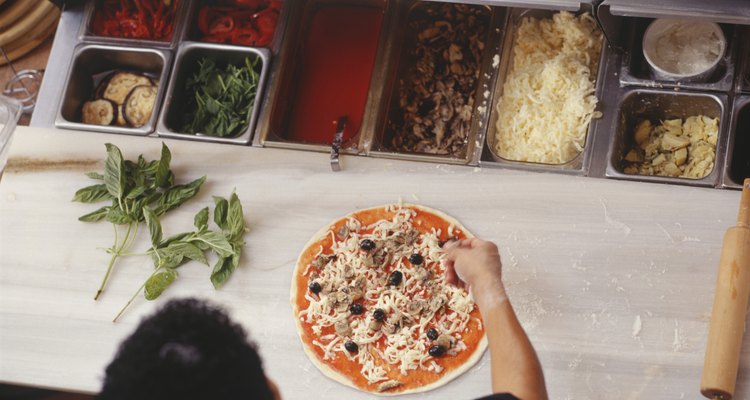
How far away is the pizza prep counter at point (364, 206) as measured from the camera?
3.14 meters

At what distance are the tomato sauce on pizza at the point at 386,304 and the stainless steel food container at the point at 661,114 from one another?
0.74 metres

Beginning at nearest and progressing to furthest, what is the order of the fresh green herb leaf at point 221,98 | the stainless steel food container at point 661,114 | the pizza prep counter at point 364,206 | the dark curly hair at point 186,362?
the dark curly hair at point 186,362, the pizza prep counter at point 364,206, the stainless steel food container at point 661,114, the fresh green herb leaf at point 221,98

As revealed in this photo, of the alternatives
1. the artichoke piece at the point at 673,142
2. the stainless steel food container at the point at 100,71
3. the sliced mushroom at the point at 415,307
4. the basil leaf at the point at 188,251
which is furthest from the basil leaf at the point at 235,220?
the artichoke piece at the point at 673,142

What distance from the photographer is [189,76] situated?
405cm

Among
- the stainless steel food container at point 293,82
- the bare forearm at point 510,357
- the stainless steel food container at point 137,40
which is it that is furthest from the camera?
the stainless steel food container at point 137,40

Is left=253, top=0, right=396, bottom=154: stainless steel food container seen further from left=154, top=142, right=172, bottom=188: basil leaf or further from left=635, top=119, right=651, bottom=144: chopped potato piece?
left=635, top=119, right=651, bottom=144: chopped potato piece

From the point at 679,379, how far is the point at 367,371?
1156 mm

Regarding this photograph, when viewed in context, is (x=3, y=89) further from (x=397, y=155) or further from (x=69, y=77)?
(x=397, y=155)

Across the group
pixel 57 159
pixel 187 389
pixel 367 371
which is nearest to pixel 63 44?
pixel 57 159

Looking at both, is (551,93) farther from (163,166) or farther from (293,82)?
(163,166)

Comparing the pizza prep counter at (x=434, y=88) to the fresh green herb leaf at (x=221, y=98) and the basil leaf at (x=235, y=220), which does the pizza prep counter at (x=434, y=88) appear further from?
the basil leaf at (x=235, y=220)

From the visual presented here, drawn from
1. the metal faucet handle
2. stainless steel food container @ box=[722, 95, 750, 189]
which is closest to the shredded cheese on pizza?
the metal faucet handle

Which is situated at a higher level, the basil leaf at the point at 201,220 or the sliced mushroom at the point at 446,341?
the basil leaf at the point at 201,220

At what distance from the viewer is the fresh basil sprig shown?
3441mm
